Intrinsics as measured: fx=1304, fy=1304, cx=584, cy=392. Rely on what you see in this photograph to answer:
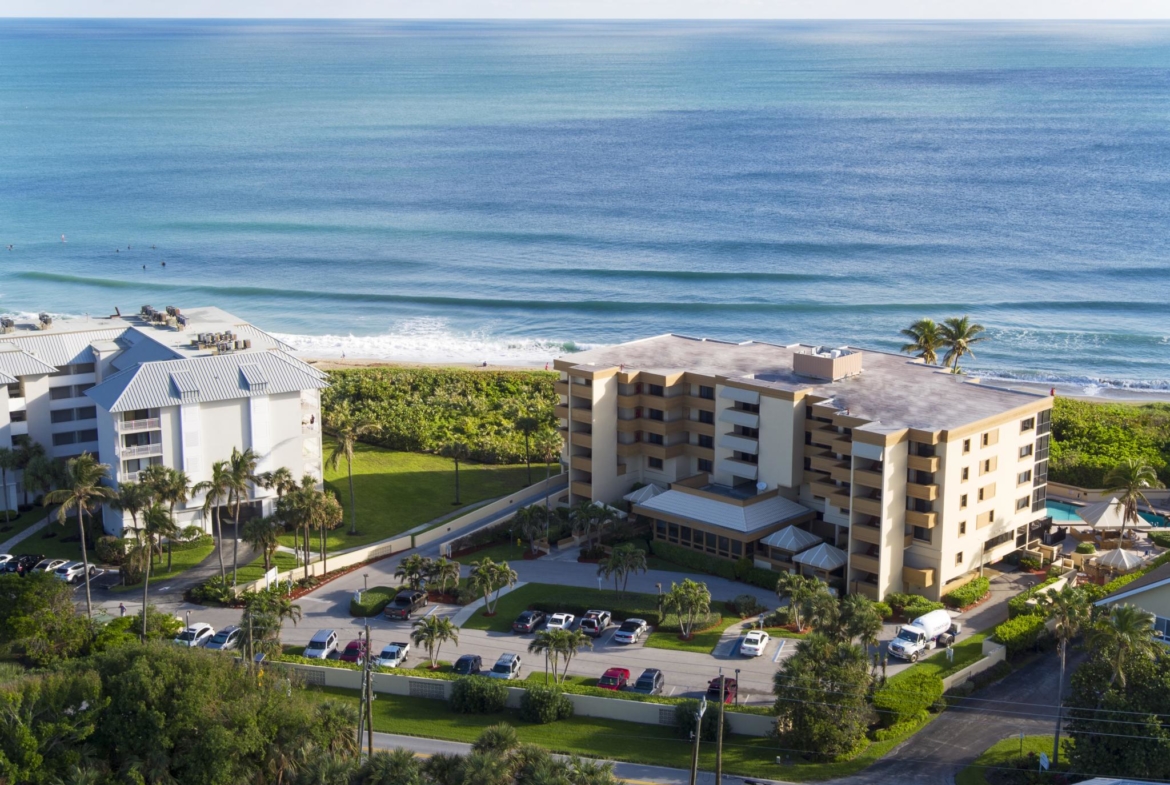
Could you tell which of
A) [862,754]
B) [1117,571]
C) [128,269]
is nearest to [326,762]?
[862,754]

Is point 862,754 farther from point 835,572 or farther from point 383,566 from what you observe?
point 383,566

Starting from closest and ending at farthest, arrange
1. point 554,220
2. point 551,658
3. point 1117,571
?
point 551,658 → point 1117,571 → point 554,220

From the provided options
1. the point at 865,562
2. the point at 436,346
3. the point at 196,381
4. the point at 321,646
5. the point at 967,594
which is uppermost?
the point at 196,381

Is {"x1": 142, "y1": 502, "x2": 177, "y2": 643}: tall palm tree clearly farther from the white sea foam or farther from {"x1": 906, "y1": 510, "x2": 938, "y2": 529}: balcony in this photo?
the white sea foam

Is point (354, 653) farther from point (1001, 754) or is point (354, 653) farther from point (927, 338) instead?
point (927, 338)

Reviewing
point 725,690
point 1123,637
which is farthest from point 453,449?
point 1123,637

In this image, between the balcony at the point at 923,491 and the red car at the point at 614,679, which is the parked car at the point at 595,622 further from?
the balcony at the point at 923,491
